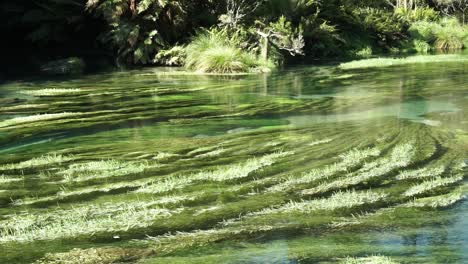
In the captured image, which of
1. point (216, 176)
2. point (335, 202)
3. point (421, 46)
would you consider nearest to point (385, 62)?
point (421, 46)

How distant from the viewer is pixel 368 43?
21.2 m

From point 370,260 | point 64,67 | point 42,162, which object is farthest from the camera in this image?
point 64,67

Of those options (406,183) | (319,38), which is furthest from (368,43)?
(406,183)

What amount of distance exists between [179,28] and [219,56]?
2.71 meters

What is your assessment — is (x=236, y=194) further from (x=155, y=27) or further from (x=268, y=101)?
(x=155, y=27)

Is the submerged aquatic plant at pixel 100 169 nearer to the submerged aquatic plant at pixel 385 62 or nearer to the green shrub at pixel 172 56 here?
the submerged aquatic plant at pixel 385 62

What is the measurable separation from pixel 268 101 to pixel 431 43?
1673cm

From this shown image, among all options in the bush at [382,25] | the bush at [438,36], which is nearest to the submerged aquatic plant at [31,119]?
the bush at [382,25]

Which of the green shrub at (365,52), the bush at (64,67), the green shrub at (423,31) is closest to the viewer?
the bush at (64,67)

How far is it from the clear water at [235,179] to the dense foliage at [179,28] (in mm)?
6571

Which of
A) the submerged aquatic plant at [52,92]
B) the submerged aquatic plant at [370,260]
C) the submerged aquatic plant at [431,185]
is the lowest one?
the submerged aquatic plant at [370,260]

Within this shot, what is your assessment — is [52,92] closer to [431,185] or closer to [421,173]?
[421,173]

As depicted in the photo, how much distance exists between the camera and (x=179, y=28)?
16.3 meters

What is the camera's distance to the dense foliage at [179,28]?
15.6 m
